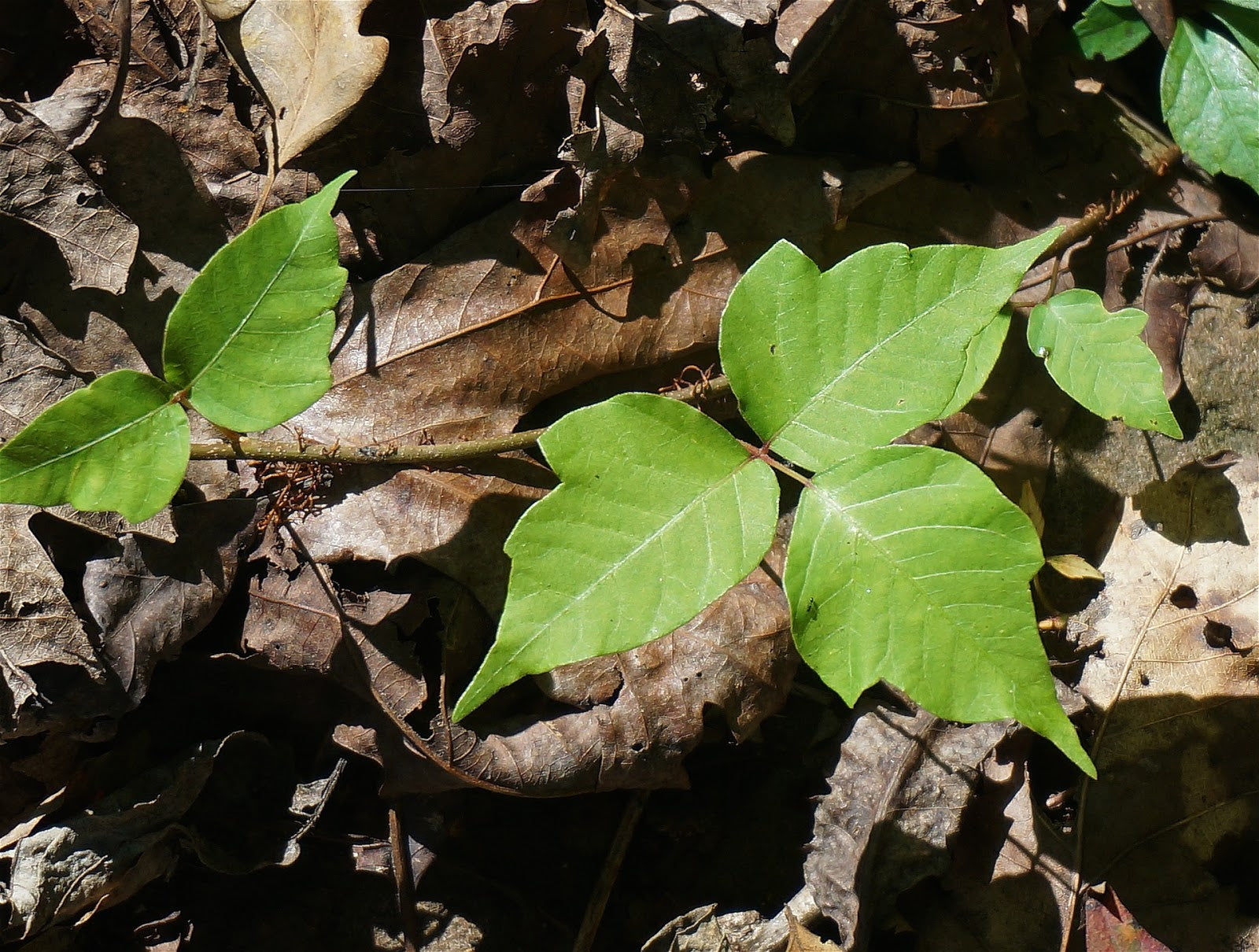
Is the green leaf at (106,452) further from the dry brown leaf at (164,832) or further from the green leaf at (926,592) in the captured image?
the green leaf at (926,592)

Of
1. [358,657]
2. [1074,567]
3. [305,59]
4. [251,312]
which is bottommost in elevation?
[1074,567]

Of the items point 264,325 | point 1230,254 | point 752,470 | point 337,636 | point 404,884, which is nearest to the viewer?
point 752,470

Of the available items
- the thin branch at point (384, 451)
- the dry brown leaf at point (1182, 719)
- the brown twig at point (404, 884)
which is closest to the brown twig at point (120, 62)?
the thin branch at point (384, 451)

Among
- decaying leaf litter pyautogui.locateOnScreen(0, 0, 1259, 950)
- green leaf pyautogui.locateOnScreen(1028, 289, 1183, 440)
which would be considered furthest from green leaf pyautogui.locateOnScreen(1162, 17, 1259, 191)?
green leaf pyautogui.locateOnScreen(1028, 289, 1183, 440)

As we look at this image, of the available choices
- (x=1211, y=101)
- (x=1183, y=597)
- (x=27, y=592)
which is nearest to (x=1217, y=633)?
(x=1183, y=597)

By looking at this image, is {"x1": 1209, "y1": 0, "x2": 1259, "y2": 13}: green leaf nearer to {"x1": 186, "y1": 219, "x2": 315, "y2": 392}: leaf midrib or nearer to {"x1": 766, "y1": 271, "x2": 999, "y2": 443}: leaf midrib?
{"x1": 766, "y1": 271, "x2": 999, "y2": 443}: leaf midrib

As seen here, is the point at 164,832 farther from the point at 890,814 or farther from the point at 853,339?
the point at 853,339

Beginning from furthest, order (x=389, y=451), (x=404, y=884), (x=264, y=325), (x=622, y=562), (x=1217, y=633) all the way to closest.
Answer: (x=1217, y=633) → (x=404, y=884) → (x=389, y=451) → (x=264, y=325) → (x=622, y=562)
